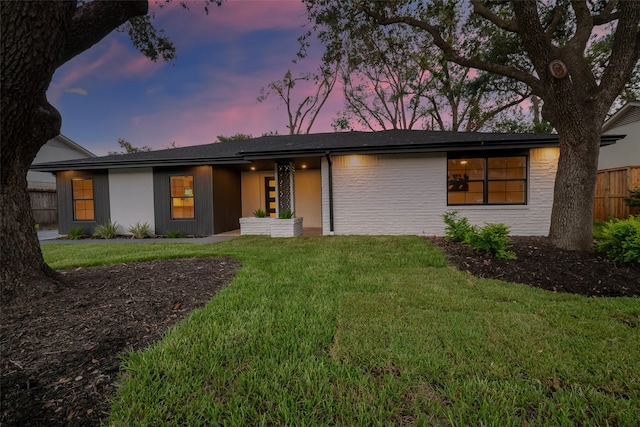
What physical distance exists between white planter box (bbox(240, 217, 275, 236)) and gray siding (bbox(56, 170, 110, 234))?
17.7 feet

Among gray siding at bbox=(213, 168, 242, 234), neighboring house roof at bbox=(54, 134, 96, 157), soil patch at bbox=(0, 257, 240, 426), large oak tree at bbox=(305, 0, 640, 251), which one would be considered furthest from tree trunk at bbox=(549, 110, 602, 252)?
neighboring house roof at bbox=(54, 134, 96, 157)

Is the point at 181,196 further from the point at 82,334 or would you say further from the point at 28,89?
the point at 82,334

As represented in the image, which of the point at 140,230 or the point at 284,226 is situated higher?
the point at 284,226

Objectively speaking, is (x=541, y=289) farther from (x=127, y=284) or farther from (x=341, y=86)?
(x=341, y=86)

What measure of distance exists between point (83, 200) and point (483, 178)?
14245 mm

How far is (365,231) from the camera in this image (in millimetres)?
8852

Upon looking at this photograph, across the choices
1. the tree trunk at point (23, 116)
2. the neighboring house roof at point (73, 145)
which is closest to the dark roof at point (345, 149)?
the tree trunk at point (23, 116)

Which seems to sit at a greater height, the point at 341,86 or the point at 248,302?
the point at 341,86

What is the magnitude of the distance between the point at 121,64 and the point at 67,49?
10164 mm

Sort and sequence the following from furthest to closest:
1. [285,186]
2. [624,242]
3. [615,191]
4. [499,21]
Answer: [615,191] < [285,186] < [499,21] < [624,242]

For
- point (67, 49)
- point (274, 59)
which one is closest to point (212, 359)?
point (67, 49)

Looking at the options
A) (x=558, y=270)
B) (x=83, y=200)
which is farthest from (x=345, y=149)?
(x=83, y=200)

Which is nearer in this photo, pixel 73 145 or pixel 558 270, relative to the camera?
pixel 558 270

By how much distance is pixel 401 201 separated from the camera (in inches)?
342
